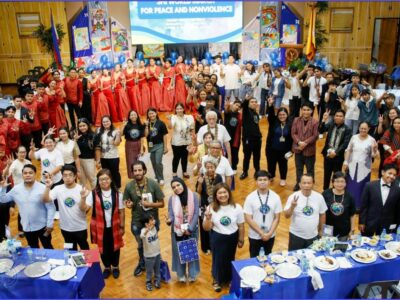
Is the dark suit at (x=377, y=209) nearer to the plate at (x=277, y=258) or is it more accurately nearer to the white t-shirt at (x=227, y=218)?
the plate at (x=277, y=258)

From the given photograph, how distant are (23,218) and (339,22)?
40.8 ft

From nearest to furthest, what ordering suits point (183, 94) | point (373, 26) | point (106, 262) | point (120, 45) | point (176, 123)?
point (106, 262) < point (176, 123) < point (183, 94) < point (120, 45) < point (373, 26)

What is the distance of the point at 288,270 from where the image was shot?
11.9 ft

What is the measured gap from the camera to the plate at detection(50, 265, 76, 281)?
141 inches

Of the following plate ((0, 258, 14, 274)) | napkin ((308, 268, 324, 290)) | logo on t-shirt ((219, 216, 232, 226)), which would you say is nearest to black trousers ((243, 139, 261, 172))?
logo on t-shirt ((219, 216, 232, 226))

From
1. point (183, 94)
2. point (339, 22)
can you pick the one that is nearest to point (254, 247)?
point (183, 94)

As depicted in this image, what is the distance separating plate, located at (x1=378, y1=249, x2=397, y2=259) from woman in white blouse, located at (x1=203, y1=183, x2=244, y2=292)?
1.27 m

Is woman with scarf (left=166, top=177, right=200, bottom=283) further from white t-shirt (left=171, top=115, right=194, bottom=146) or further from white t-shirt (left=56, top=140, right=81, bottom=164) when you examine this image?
white t-shirt (left=171, top=115, right=194, bottom=146)

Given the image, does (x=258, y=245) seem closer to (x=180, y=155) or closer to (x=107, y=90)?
(x=180, y=155)

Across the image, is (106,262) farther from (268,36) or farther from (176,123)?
(268,36)

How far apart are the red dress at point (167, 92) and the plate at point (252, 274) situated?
26.0 ft

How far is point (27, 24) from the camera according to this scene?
13.5 m

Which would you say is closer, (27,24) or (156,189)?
(156,189)

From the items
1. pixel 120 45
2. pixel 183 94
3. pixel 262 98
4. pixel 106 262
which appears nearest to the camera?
pixel 106 262
